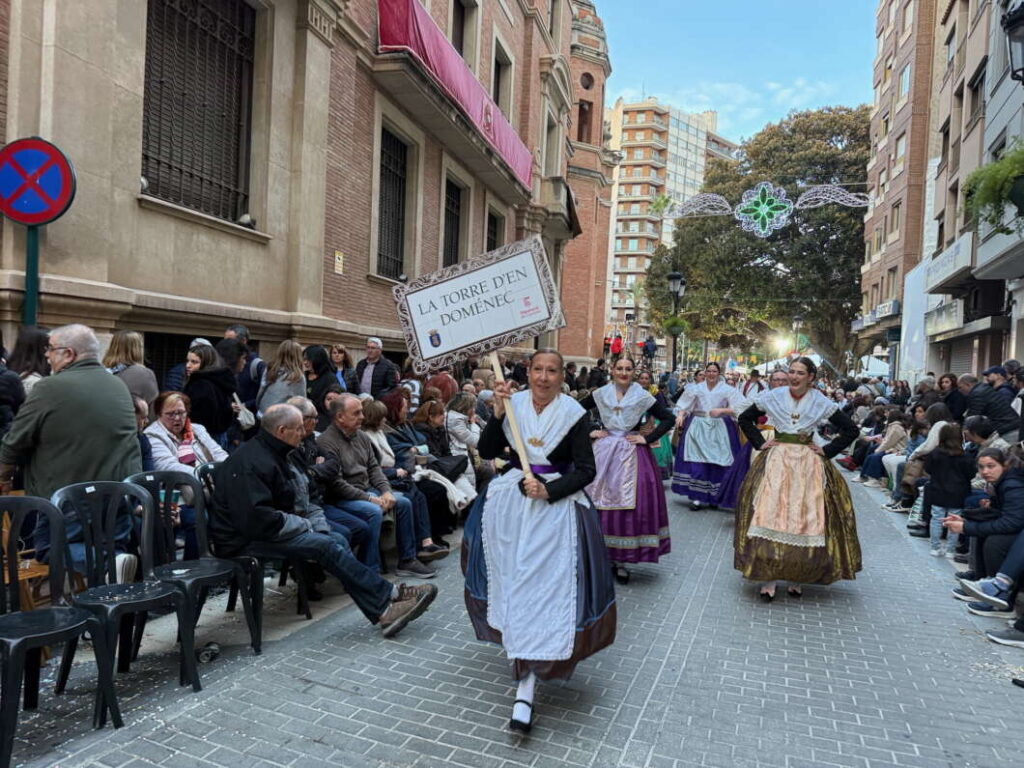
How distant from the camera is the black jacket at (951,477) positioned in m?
7.91

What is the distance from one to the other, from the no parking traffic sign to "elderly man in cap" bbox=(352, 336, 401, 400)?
443 cm

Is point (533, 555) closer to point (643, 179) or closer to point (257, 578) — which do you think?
point (257, 578)

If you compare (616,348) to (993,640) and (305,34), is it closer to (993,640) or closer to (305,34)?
(305,34)

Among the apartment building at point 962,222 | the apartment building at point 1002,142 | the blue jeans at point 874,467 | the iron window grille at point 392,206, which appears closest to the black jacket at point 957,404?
the blue jeans at point 874,467

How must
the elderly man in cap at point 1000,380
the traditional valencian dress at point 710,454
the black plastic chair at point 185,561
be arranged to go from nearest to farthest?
the black plastic chair at point 185,561, the traditional valencian dress at point 710,454, the elderly man in cap at point 1000,380

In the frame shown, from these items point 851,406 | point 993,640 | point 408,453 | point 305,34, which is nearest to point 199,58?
point 305,34

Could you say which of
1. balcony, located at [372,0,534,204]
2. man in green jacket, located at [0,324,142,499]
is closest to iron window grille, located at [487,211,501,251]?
balcony, located at [372,0,534,204]

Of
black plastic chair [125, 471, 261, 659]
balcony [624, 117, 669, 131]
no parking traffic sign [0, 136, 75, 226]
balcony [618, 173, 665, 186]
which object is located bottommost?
black plastic chair [125, 471, 261, 659]

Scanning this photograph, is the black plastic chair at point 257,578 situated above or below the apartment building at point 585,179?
below

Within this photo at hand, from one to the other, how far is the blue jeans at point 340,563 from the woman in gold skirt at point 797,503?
10.0 ft

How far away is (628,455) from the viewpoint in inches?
259

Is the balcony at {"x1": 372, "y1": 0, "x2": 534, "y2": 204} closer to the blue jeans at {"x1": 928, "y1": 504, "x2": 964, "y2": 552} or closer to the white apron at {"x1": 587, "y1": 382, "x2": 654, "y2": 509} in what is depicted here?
the white apron at {"x1": 587, "y1": 382, "x2": 654, "y2": 509}

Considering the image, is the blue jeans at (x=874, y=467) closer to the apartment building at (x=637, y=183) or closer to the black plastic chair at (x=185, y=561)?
the black plastic chair at (x=185, y=561)

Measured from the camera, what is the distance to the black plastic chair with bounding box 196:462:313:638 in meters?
4.41
